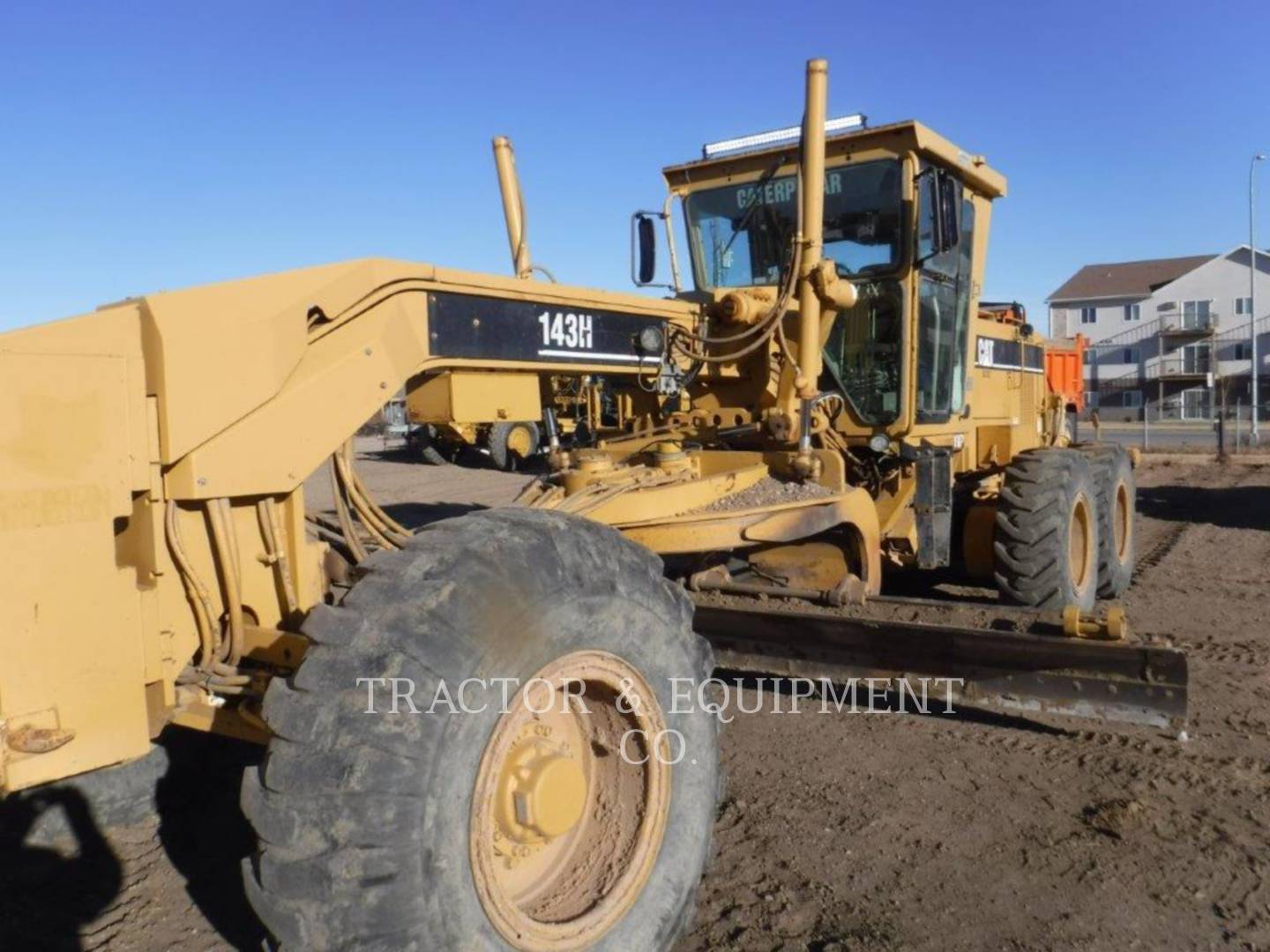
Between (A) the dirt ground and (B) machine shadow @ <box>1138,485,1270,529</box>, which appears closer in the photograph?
(A) the dirt ground

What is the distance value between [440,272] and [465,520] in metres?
1.13

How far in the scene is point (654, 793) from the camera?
302 centimetres

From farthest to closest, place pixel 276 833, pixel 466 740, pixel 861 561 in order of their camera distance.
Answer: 1. pixel 861 561
2. pixel 466 740
3. pixel 276 833

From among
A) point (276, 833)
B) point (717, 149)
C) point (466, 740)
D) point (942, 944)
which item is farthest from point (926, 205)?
point (276, 833)

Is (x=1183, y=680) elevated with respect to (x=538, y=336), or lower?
lower

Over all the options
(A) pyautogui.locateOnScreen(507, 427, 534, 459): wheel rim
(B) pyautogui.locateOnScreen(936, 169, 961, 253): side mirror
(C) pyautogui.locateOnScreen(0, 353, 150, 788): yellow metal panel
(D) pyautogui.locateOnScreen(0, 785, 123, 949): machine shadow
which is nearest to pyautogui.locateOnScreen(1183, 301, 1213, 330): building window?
(A) pyautogui.locateOnScreen(507, 427, 534, 459): wheel rim

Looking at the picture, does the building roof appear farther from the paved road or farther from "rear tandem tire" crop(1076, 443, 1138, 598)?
"rear tandem tire" crop(1076, 443, 1138, 598)

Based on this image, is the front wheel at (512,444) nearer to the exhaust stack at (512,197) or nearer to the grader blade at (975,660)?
the exhaust stack at (512,197)

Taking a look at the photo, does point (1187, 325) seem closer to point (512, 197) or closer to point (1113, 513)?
point (1113, 513)

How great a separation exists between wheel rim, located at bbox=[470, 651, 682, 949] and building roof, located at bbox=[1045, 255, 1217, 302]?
60311mm

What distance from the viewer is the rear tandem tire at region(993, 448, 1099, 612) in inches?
232

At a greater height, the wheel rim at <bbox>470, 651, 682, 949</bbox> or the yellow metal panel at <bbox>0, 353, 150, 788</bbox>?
the yellow metal panel at <bbox>0, 353, 150, 788</bbox>

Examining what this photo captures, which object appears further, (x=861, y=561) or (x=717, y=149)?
(x=717, y=149)

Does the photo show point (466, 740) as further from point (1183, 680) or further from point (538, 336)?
point (1183, 680)
